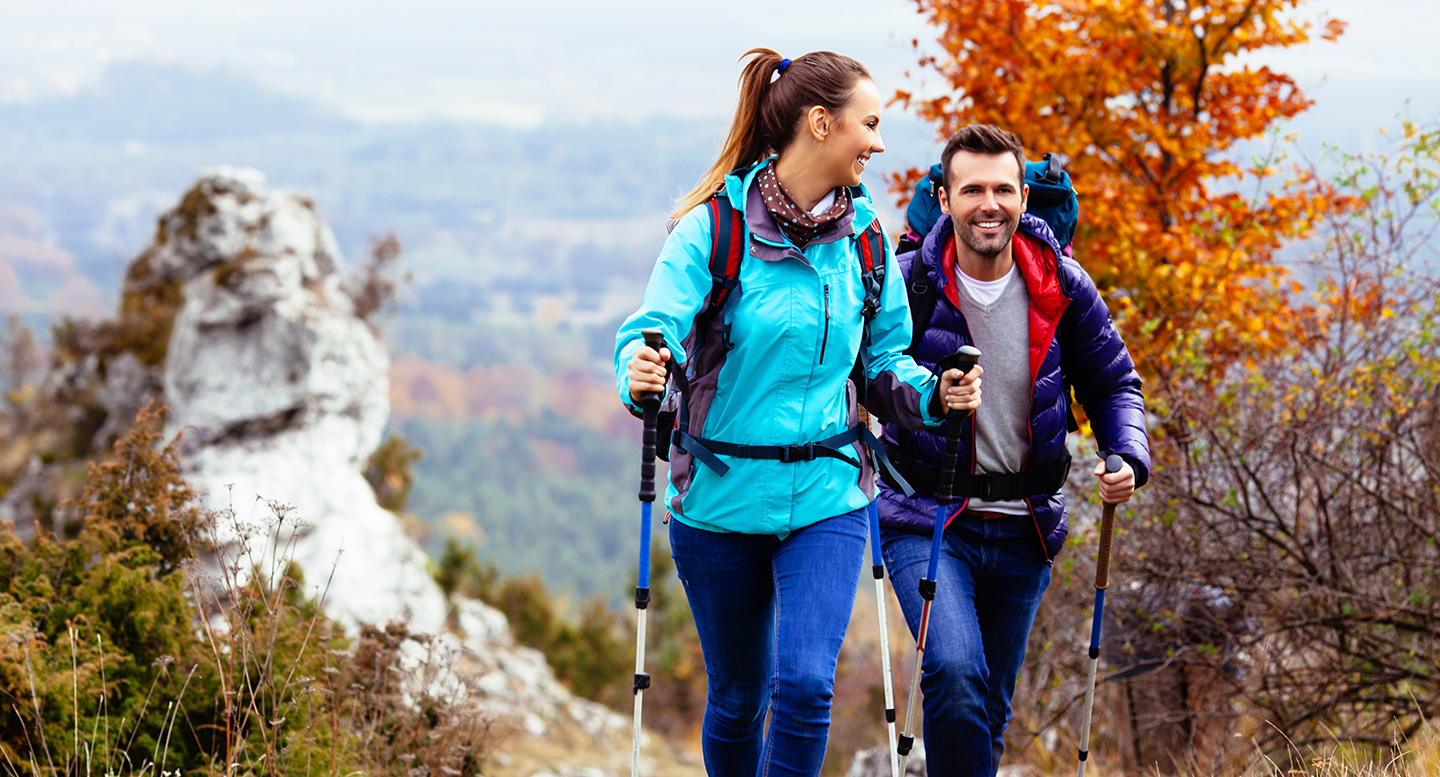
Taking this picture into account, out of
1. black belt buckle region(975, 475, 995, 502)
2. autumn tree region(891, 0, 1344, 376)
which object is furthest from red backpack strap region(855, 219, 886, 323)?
autumn tree region(891, 0, 1344, 376)

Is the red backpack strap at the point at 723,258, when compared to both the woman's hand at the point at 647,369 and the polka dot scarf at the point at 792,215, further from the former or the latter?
the woman's hand at the point at 647,369

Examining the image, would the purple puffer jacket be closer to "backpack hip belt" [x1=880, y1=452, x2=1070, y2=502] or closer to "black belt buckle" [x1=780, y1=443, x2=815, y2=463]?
"backpack hip belt" [x1=880, y1=452, x2=1070, y2=502]

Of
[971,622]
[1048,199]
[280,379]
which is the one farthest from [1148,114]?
[280,379]

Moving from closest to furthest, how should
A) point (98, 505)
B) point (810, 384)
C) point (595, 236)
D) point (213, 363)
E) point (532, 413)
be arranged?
→ point (810, 384) < point (98, 505) < point (213, 363) < point (532, 413) < point (595, 236)

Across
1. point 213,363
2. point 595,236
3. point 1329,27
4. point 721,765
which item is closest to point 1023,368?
point 721,765

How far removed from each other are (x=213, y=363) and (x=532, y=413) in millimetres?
120668

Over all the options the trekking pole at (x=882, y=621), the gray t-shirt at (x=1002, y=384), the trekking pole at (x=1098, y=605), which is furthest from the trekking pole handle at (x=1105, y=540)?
the trekking pole at (x=882, y=621)

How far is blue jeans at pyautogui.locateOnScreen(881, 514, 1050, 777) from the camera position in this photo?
313cm

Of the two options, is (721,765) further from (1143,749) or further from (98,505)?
(1143,749)

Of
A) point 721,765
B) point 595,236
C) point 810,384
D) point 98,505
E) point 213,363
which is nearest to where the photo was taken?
point 810,384

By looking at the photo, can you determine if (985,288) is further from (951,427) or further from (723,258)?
(723,258)

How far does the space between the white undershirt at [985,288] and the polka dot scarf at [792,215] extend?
1.92 ft

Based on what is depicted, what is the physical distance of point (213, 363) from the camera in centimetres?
1287

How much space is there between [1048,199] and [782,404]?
135 cm
